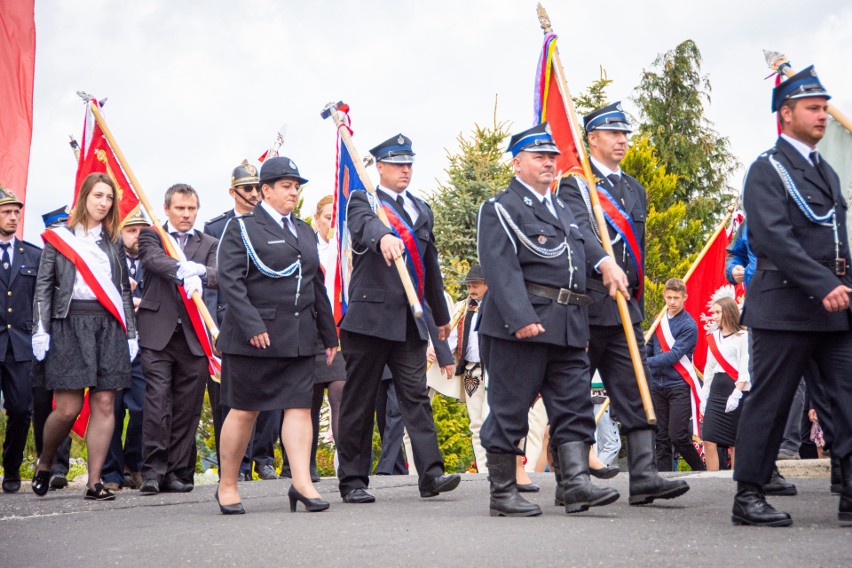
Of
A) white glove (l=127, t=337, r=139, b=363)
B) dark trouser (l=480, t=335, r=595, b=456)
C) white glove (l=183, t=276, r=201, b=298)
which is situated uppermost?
white glove (l=183, t=276, r=201, b=298)

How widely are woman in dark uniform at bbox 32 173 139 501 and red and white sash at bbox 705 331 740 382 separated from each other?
537 centimetres

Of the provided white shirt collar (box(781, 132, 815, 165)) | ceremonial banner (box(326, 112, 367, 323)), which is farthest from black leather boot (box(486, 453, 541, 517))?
white shirt collar (box(781, 132, 815, 165))

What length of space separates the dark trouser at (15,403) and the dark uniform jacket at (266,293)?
315 cm

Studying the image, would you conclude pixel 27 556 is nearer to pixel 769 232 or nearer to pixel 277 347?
pixel 277 347

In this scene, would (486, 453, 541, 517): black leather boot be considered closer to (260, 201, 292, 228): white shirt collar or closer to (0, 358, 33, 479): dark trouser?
(260, 201, 292, 228): white shirt collar

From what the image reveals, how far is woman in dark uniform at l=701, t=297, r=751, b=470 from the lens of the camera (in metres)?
11.0

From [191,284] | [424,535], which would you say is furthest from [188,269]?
[424,535]

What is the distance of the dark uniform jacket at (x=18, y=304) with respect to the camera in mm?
9953

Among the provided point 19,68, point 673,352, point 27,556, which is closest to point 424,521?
point 27,556

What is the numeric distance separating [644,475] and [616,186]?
1.74 metres

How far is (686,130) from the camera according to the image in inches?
1631

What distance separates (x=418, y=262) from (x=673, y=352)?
5270 millimetres

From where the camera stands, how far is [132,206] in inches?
408

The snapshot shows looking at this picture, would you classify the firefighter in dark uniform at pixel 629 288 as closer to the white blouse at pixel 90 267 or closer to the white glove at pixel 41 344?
the white blouse at pixel 90 267
